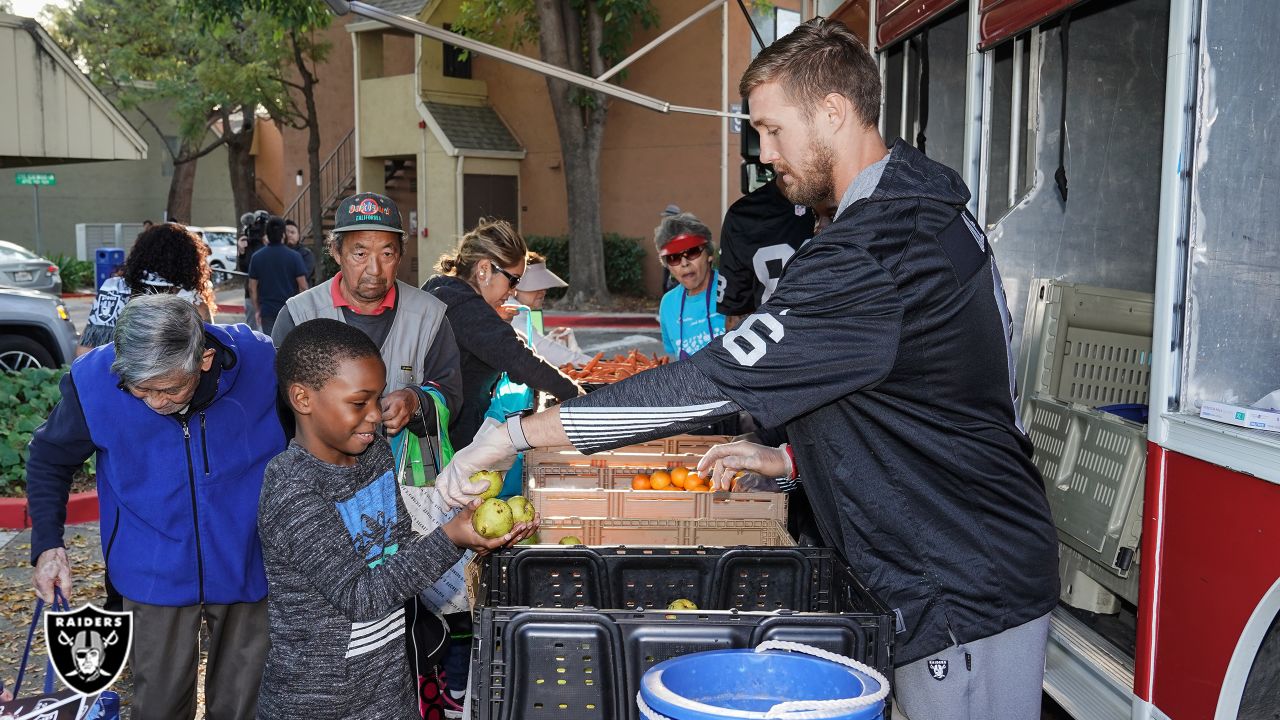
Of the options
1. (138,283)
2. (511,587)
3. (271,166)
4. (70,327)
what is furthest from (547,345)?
(271,166)

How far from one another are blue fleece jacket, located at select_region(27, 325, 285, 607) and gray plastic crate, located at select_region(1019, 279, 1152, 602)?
125 inches

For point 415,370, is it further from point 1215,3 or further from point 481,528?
point 1215,3

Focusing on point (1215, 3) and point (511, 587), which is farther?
point (1215, 3)

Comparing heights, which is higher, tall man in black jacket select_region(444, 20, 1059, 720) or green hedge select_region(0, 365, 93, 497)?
tall man in black jacket select_region(444, 20, 1059, 720)

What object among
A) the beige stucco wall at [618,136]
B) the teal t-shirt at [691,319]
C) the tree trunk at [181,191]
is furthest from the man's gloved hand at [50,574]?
the tree trunk at [181,191]

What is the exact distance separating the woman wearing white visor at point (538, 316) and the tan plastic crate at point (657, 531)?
10.5 feet

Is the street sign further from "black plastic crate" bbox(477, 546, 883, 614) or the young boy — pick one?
"black plastic crate" bbox(477, 546, 883, 614)

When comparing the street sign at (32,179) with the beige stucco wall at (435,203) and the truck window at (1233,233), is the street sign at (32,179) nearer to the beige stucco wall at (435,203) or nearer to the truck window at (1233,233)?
the beige stucco wall at (435,203)

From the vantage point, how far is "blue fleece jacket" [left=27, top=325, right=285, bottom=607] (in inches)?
140

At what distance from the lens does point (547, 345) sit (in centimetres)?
788

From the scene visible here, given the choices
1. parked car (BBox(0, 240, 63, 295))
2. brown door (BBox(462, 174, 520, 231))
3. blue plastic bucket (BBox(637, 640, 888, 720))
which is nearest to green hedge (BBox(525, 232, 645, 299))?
brown door (BBox(462, 174, 520, 231))

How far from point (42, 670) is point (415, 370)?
8.54ft

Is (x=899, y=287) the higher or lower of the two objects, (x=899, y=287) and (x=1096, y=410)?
the higher

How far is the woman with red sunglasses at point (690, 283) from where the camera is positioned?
6.97 meters
